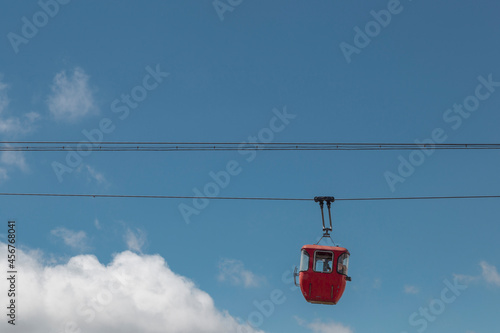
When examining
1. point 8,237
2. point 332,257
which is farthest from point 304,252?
point 8,237

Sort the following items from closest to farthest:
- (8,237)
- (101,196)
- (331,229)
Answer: (101,196)
(331,229)
(8,237)

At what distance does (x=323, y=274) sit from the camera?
3073 centimetres

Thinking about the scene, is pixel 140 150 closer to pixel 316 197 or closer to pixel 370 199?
pixel 316 197

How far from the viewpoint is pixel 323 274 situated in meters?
30.7

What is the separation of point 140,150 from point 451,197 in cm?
1353

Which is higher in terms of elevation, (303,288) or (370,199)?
(370,199)

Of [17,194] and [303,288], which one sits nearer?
[17,194]

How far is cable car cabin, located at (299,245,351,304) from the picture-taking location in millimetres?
30656

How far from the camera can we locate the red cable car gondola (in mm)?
30656

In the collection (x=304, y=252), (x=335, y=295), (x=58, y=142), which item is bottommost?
(x=335, y=295)

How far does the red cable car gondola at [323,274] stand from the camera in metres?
30.7

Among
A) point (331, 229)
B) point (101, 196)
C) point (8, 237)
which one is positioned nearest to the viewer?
point (101, 196)

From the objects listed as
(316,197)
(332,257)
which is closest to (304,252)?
(332,257)

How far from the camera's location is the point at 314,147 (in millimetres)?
29031
